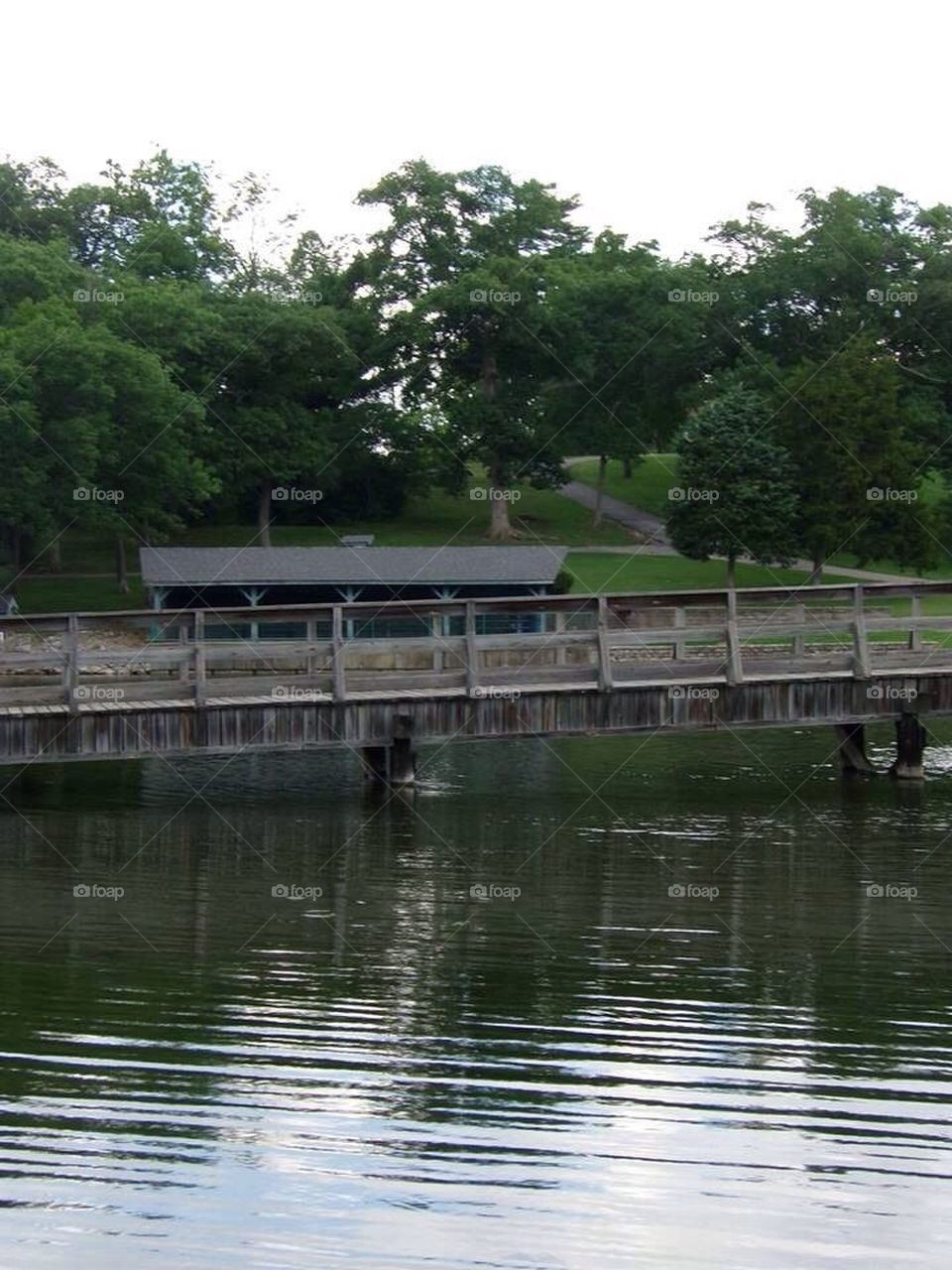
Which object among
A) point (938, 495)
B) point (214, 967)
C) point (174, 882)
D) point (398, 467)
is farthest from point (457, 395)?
point (214, 967)

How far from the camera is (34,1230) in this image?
10.9m

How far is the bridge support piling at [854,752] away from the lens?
31922 mm

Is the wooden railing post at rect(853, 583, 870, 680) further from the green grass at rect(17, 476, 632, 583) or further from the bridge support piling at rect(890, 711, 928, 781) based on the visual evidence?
the green grass at rect(17, 476, 632, 583)

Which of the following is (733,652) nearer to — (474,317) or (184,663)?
(184,663)

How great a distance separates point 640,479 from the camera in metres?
83.8

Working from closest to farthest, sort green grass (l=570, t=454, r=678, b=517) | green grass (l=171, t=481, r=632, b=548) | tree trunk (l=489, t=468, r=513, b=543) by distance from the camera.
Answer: green grass (l=171, t=481, r=632, b=548) < tree trunk (l=489, t=468, r=513, b=543) < green grass (l=570, t=454, r=678, b=517)

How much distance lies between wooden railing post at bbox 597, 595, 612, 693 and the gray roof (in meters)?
23.6

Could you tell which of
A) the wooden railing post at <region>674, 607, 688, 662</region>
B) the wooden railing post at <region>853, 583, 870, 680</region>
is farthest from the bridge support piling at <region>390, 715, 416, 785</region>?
the wooden railing post at <region>853, 583, 870, 680</region>

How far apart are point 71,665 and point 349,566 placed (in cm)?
2736

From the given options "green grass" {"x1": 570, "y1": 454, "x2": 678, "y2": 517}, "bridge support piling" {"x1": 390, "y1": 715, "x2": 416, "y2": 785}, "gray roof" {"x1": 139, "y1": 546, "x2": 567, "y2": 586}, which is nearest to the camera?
"bridge support piling" {"x1": 390, "y1": 715, "x2": 416, "y2": 785}

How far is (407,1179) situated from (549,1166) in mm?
998

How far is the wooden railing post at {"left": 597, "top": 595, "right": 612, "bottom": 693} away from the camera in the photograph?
90.8 feet

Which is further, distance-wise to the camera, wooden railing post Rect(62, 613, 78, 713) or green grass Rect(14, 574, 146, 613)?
green grass Rect(14, 574, 146, 613)

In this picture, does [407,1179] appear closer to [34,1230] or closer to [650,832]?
[34,1230]
